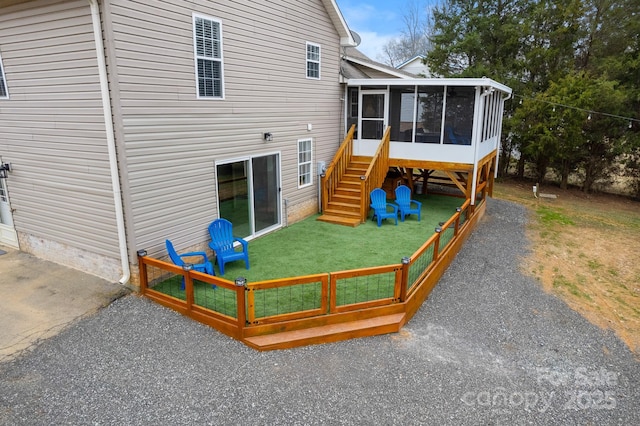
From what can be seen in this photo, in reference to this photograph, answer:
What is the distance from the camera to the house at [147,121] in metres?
5.77

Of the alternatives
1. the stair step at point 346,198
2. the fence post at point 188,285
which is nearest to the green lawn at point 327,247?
the stair step at point 346,198

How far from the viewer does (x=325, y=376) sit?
4871 mm

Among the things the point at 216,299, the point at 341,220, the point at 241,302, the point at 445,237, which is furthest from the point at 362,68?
the point at 241,302

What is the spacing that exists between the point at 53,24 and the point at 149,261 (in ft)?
12.0

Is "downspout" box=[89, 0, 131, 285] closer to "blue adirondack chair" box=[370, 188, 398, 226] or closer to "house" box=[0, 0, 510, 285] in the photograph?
"house" box=[0, 0, 510, 285]

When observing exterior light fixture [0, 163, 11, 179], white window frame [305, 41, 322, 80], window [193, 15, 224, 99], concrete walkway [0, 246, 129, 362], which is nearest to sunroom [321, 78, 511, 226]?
white window frame [305, 41, 322, 80]

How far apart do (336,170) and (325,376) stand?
7134 millimetres

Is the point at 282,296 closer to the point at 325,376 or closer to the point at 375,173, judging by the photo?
the point at 325,376

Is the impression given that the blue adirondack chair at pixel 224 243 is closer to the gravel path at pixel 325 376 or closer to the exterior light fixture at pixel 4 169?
the gravel path at pixel 325 376

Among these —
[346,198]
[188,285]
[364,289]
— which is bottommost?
[364,289]

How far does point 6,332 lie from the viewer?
5.20 metres

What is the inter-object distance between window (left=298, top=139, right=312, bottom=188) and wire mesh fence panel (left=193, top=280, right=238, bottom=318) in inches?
176

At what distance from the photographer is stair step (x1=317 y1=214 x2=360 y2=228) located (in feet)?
33.7

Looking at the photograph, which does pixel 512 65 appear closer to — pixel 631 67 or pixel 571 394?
pixel 631 67
